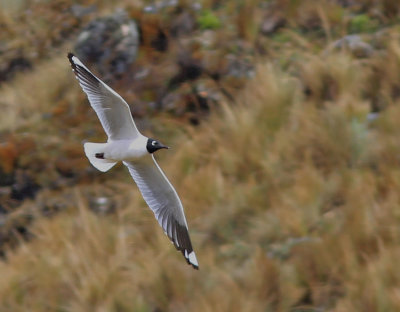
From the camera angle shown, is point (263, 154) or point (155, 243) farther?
point (263, 154)

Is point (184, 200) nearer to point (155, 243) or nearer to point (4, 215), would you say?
point (155, 243)

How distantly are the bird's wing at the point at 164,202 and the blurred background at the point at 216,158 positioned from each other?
0.72 ft

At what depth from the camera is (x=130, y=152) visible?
5.29 meters

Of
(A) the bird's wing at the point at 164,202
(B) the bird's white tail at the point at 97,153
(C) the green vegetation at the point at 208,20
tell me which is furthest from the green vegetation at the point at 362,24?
(B) the bird's white tail at the point at 97,153

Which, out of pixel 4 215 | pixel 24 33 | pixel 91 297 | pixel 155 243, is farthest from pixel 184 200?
pixel 24 33

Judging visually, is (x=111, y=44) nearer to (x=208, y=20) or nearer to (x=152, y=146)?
(x=208, y=20)

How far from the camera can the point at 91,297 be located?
5727mm

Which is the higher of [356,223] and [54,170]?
[54,170]

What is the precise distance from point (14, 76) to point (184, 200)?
326 cm

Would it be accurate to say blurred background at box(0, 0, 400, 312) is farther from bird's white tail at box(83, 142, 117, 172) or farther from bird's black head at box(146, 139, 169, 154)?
bird's black head at box(146, 139, 169, 154)

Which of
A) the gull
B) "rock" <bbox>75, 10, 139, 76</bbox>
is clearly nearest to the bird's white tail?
the gull

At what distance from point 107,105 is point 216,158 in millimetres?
1630

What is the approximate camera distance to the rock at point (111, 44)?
7855mm

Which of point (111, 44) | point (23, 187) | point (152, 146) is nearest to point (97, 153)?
point (152, 146)
